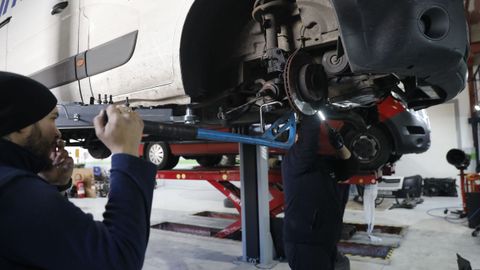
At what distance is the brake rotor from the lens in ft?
5.44

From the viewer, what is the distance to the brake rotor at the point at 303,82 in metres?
1.66

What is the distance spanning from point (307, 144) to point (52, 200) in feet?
5.85

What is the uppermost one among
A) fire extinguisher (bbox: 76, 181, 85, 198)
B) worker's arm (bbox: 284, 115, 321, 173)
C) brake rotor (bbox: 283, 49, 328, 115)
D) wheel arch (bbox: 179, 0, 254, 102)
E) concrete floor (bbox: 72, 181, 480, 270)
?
wheel arch (bbox: 179, 0, 254, 102)

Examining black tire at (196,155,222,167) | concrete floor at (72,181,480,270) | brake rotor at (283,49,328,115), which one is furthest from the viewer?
black tire at (196,155,222,167)

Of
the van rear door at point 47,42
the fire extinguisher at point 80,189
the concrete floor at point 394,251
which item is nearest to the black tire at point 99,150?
the van rear door at point 47,42

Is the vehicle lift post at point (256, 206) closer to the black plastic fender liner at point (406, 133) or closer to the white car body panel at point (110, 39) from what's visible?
the black plastic fender liner at point (406, 133)

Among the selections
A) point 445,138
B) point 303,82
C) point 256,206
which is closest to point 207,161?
point 256,206

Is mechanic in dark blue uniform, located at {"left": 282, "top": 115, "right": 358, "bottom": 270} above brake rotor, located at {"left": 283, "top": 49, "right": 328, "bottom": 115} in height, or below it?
below

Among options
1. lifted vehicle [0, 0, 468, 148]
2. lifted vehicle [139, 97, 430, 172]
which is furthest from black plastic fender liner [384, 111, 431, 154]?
lifted vehicle [0, 0, 468, 148]

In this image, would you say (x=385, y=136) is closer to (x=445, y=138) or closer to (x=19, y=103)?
(x=19, y=103)

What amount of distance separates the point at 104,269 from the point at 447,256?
3.91 m

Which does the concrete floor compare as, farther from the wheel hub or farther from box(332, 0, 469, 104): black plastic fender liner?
box(332, 0, 469, 104): black plastic fender liner

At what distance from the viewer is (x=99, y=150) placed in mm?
3264

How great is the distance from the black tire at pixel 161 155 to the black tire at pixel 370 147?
2.69 metres
